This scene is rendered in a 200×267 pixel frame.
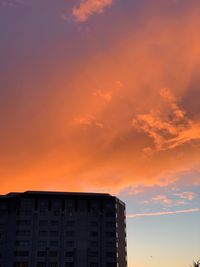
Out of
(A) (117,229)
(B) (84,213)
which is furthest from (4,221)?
(A) (117,229)

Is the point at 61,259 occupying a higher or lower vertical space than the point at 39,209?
lower

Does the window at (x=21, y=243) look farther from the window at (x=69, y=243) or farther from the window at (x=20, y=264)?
the window at (x=69, y=243)

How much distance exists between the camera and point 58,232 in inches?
7549

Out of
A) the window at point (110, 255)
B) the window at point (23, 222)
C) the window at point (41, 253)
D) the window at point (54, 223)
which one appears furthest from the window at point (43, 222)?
the window at point (110, 255)

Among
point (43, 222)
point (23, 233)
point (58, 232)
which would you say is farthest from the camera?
point (43, 222)

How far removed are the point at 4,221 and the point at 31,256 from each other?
76.9 ft

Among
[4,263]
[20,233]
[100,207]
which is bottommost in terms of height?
[4,263]

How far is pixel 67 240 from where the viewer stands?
625 ft

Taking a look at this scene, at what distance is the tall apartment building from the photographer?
187 meters

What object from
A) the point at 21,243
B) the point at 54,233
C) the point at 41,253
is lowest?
the point at 41,253

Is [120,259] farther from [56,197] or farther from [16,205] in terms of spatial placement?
[16,205]

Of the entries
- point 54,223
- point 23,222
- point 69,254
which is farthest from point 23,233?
point 69,254

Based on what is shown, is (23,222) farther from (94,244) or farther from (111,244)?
Answer: (111,244)

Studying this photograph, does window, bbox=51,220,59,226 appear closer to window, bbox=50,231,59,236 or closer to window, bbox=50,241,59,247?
window, bbox=50,231,59,236
